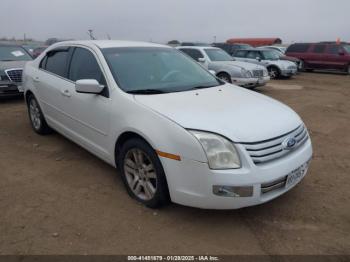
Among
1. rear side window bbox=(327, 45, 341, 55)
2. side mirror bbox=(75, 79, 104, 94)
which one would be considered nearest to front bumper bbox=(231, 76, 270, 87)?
side mirror bbox=(75, 79, 104, 94)

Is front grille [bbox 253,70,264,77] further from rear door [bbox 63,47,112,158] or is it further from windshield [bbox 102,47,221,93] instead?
rear door [bbox 63,47,112,158]

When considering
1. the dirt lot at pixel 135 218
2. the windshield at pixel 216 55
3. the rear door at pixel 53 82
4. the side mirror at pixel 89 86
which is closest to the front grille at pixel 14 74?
the rear door at pixel 53 82

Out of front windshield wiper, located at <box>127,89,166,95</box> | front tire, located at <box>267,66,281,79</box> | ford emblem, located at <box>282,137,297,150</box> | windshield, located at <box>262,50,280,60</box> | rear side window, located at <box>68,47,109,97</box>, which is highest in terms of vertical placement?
rear side window, located at <box>68,47,109,97</box>

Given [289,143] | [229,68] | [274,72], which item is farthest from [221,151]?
[274,72]

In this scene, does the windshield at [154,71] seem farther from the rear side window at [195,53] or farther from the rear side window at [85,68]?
the rear side window at [195,53]

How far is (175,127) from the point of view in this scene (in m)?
2.98

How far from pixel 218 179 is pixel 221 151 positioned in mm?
238

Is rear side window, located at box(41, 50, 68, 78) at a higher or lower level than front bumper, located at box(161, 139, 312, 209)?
higher

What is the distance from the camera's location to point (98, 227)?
3184 mm

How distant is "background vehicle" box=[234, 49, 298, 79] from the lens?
15688 millimetres

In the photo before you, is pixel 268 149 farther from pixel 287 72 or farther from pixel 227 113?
pixel 287 72

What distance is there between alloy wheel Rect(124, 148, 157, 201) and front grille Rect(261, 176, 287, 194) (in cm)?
101

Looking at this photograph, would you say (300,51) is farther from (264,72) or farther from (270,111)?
(270,111)

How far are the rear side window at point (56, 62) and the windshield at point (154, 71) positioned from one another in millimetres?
975
